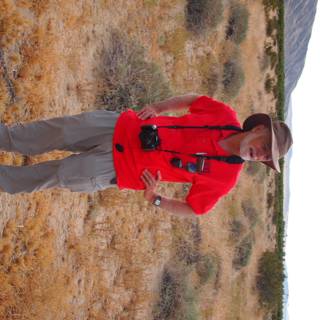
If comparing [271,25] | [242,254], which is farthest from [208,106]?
[271,25]

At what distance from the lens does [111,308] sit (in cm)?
739

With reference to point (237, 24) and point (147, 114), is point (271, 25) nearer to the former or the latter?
point (237, 24)

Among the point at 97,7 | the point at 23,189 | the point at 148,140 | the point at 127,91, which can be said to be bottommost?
the point at 23,189

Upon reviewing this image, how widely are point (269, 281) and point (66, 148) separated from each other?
1016cm

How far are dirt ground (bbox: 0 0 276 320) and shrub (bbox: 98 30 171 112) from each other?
8.7 inches

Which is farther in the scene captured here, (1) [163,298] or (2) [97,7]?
(1) [163,298]

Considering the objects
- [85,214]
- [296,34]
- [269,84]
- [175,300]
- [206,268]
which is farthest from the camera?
[296,34]

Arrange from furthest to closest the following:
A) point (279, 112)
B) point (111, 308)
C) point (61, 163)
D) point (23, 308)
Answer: point (279, 112) < point (111, 308) < point (23, 308) < point (61, 163)

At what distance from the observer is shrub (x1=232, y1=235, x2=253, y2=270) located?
12016mm

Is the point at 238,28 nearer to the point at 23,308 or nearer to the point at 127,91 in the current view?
the point at 127,91

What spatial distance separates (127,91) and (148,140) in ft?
15.4

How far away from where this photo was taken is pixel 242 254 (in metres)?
12.2

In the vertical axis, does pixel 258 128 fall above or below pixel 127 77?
below

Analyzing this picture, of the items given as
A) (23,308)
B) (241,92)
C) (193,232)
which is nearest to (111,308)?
(23,308)
